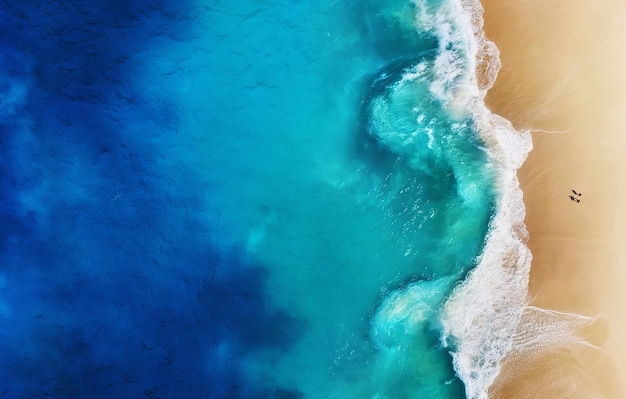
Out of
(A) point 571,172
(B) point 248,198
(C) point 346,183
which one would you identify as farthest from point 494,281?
(B) point 248,198

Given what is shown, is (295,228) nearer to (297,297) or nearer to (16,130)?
(297,297)

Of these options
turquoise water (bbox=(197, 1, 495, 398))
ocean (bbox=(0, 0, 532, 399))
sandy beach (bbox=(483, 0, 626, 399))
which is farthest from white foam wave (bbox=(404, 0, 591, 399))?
turquoise water (bbox=(197, 1, 495, 398))

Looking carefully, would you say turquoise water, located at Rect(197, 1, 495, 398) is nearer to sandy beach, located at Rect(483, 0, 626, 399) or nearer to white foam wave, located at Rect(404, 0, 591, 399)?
white foam wave, located at Rect(404, 0, 591, 399)

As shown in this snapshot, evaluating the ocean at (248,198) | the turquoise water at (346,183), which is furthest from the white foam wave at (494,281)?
the turquoise water at (346,183)

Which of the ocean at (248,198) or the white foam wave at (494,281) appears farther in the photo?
the ocean at (248,198)

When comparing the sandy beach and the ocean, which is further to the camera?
the ocean

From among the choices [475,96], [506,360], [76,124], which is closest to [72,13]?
[76,124]

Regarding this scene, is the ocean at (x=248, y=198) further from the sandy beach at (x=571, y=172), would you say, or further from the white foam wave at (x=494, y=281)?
the sandy beach at (x=571, y=172)
